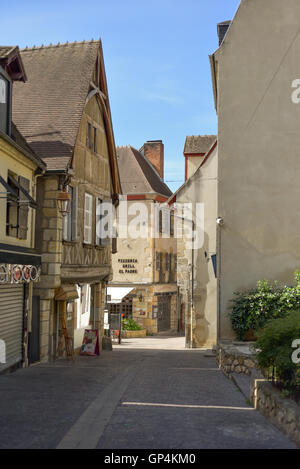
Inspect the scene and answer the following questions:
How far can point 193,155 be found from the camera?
2627 centimetres

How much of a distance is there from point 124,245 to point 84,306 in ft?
47.1

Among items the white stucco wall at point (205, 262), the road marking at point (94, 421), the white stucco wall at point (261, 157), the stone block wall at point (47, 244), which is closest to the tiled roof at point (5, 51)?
the stone block wall at point (47, 244)

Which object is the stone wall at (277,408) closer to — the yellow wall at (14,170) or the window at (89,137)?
the yellow wall at (14,170)

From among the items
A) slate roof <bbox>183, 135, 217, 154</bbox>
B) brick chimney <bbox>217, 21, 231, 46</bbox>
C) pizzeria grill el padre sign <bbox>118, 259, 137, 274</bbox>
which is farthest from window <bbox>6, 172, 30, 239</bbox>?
pizzeria grill el padre sign <bbox>118, 259, 137, 274</bbox>

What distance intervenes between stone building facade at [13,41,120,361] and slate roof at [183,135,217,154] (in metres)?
6.18

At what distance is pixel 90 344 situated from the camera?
17.8 m

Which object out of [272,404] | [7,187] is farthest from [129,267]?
[272,404]

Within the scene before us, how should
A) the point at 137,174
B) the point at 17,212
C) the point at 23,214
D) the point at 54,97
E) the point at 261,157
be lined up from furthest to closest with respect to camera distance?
1. the point at 137,174
2. the point at 54,97
3. the point at 261,157
4. the point at 23,214
5. the point at 17,212

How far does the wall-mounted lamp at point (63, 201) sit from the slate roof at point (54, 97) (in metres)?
0.83

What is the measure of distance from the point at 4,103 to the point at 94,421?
8285 mm

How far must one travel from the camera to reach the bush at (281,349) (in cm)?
772

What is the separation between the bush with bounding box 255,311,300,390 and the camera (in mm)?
7719

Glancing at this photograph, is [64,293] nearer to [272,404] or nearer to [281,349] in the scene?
[281,349]

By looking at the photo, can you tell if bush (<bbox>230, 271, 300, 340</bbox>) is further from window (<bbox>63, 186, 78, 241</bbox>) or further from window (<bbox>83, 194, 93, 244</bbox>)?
window (<bbox>83, 194, 93, 244</bbox>)
